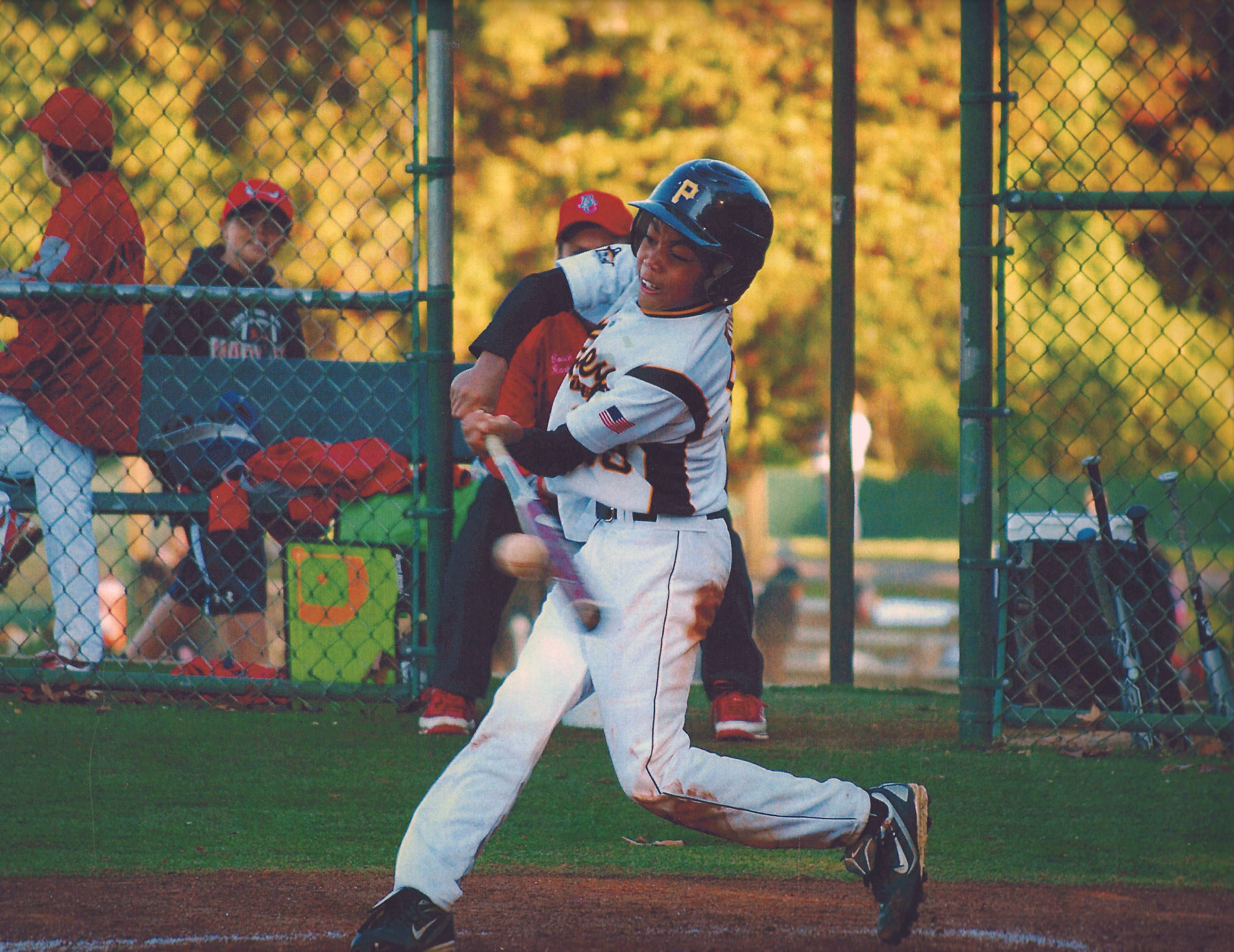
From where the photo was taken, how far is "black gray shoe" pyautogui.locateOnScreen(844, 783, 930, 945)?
2943 mm

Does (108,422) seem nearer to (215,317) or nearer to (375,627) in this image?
(215,317)

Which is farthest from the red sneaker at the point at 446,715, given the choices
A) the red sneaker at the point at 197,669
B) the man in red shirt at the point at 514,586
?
the red sneaker at the point at 197,669

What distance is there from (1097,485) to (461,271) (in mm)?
8712

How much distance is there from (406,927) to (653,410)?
1.16 m

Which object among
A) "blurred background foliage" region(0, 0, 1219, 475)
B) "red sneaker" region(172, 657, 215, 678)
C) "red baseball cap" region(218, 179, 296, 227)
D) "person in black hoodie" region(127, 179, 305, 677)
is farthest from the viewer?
"blurred background foliage" region(0, 0, 1219, 475)

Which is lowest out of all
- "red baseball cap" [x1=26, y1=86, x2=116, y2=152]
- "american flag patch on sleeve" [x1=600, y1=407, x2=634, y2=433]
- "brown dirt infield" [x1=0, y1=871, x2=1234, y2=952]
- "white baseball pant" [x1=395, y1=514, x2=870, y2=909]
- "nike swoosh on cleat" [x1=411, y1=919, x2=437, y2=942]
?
"brown dirt infield" [x1=0, y1=871, x2=1234, y2=952]

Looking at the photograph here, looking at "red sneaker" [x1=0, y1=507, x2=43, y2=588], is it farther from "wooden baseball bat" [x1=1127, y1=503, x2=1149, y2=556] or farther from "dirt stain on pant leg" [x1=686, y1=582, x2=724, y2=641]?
"wooden baseball bat" [x1=1127, y1=503, x2=1149, y2=556]

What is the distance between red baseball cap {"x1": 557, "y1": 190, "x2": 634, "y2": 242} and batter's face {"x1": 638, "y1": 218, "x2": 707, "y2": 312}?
65.5 inches

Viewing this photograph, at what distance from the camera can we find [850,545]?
588 centimetres

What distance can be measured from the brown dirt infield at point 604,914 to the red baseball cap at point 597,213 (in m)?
2.26

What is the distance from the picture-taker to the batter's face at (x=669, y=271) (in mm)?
3104

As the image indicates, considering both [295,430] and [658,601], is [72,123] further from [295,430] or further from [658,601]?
[658,601]

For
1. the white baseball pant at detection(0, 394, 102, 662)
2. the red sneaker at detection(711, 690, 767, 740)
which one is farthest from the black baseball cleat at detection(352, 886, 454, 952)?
the white baseball pant at detection(0, 394, 102, 662)

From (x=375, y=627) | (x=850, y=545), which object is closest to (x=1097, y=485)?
(x=850, y=545)
